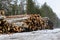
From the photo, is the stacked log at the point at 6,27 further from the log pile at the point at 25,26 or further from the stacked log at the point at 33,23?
the stacked log at the point at 33,23

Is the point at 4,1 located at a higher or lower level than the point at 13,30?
higher

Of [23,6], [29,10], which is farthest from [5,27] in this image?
[23,6]

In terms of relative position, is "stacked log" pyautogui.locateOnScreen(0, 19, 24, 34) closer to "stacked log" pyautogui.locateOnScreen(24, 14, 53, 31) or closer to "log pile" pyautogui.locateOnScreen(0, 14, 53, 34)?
"log pile" pyautogui.locateOnScreen(0, 14, 53, 34)

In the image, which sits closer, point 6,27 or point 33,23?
point 6,27

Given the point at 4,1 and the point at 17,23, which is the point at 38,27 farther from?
the point at 4,1

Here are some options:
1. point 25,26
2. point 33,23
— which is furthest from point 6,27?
point 33,23

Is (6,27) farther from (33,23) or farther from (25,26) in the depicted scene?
(33,23)

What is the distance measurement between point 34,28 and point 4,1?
2128 centimetres

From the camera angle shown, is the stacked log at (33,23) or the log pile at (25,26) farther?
the stacked log at (33,23)

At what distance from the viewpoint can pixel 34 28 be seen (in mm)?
15867

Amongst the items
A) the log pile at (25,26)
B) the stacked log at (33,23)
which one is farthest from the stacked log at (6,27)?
the stacked log at (33,23)

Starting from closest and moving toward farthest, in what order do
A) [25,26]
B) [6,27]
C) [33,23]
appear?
1. [6,27]
2. [25,26]
3. [33,23]

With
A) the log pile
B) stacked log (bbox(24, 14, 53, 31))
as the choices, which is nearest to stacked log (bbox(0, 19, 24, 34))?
the log pile

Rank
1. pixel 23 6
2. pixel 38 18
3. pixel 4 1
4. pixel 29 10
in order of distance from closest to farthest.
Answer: pixel 38 18 → pixel 4 1 → pixel 29 10 → pixel 23 6
